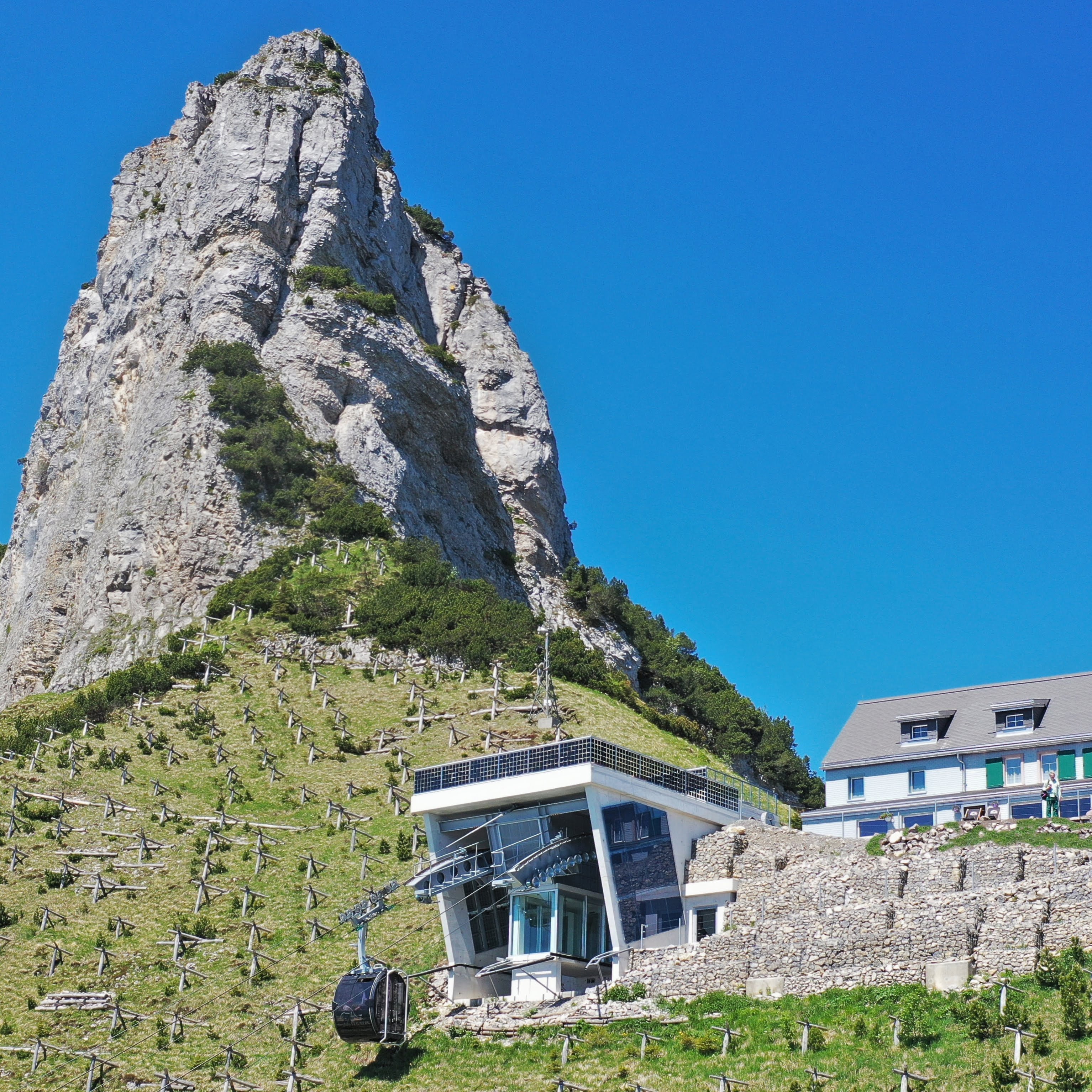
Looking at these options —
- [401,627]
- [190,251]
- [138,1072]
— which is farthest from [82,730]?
[190,251]

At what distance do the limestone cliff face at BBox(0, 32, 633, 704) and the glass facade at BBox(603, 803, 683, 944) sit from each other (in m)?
60.6

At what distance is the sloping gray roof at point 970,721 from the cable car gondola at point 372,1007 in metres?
25.1

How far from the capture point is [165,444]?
122 metres

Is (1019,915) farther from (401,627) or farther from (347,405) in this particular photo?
(347,405)

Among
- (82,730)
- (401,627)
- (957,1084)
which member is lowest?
(957,1084)

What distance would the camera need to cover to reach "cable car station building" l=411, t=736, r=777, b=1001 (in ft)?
171

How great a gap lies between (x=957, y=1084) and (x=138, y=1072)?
80.1 feet

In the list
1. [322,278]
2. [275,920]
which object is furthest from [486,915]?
[322,278]

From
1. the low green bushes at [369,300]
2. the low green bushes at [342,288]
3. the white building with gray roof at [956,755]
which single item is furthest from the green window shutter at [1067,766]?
the low green bushes at [342,288]

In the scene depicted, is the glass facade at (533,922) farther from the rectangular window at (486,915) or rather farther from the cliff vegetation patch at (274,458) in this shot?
the cliff vegetation patch at (274,458)

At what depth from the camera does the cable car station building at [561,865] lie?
52.2m

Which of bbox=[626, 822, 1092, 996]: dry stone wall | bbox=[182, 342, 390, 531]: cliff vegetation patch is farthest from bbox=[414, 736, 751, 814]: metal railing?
bbox=[182, 342, 390, 531]: cliff vegetation patch

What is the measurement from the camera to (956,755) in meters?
64.0

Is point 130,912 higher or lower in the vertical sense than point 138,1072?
higher
